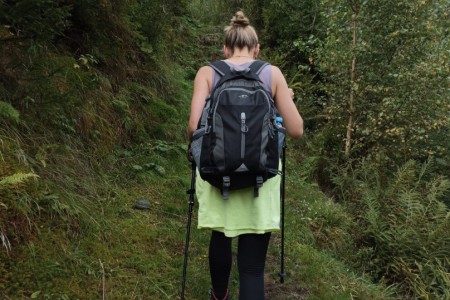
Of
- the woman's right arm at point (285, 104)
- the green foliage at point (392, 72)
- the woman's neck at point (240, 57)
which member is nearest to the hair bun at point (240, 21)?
the woman's neck at point (240, 57)

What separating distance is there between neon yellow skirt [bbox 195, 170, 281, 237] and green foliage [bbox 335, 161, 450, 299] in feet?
9.76

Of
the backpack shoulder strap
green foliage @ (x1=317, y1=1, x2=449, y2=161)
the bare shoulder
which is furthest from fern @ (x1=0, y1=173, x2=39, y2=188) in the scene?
green foliage @ (x1=317, y1=1, x2=449, y2=161)

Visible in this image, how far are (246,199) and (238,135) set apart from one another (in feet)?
1.52

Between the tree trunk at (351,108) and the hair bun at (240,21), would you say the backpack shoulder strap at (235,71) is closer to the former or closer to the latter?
the hair bun at (240,21)

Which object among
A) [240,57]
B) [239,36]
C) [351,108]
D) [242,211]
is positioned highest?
[239,36]

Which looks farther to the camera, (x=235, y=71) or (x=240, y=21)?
(x=240, y=21)

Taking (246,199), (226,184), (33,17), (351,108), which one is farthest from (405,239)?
(33,17)

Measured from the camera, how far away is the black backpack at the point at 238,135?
8.82ft

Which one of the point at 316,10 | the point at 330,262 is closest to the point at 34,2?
the point at 330,262

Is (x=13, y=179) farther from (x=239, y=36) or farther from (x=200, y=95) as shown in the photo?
(x=239, y=36)

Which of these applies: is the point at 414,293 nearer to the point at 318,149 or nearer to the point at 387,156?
the point at 387,156

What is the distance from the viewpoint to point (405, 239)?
559cm

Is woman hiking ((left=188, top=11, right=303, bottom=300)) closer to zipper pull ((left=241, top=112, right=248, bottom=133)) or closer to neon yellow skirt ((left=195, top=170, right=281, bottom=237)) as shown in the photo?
neon yellow skirt ((left=195, top=170, right=281, bottom=237))

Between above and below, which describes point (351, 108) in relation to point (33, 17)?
below
